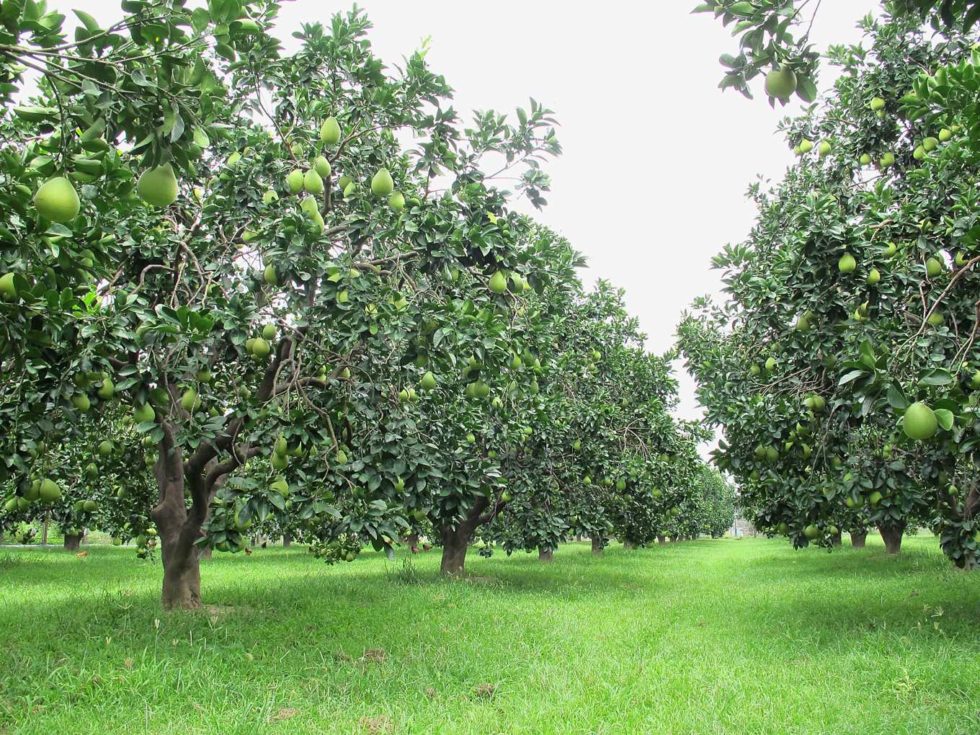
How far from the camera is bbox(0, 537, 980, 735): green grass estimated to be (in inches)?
158

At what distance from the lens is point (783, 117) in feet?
28.0

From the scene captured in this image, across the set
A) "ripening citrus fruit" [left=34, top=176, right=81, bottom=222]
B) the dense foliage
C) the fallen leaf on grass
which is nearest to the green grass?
the fallen leaf on grass

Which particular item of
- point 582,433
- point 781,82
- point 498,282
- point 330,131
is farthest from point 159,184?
point 582,433

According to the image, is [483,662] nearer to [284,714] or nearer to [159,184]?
[284,714]

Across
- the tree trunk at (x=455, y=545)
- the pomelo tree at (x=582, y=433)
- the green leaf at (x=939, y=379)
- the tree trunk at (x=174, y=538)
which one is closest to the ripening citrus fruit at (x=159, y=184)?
the green leaf at (x=939, y=379)

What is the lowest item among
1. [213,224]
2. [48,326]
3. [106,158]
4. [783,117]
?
[48,326]

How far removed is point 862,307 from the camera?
5543mm

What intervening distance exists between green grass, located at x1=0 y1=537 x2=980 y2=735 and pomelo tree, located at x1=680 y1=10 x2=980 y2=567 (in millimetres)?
1199

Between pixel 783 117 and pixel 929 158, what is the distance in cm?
331

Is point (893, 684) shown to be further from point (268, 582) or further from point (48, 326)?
point (268, 582)

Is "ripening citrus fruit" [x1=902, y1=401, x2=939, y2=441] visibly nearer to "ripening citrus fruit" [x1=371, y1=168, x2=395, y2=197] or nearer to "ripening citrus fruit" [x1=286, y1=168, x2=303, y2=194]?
"ripening citrus fruit" [x1=371, y1=168, x2=395, y2=197]

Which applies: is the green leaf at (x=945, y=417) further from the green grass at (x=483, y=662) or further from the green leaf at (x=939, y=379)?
the green grass at (x=483, y=662)

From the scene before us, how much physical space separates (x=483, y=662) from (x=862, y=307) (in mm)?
4028

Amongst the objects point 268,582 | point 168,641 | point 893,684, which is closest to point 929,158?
point 893,684
